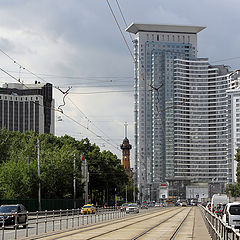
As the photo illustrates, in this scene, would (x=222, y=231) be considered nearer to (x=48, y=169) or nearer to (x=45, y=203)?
(x=45, y=203)

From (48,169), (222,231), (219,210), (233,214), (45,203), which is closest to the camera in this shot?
(222,231)

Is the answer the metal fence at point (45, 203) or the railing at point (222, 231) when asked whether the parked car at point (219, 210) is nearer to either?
the metal fence at point (45, 203)

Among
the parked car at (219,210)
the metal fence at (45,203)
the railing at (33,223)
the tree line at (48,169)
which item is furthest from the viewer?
the tree line at (48,169)

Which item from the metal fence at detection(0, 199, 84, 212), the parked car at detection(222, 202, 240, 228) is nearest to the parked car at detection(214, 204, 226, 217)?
the parked car at detection(222, 202, 240, 228)

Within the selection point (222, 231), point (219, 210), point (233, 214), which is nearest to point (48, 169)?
point (219, 210)

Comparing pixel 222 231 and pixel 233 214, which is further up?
pixel 222 231

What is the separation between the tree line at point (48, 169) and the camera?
6278cm

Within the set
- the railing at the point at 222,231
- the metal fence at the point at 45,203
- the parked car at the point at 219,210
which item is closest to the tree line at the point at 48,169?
the metal fence at the point at 45,203

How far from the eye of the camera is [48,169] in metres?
70.1

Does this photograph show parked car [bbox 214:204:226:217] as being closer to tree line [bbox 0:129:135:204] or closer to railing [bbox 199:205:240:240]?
tree line [bbox 0:129:135:204]

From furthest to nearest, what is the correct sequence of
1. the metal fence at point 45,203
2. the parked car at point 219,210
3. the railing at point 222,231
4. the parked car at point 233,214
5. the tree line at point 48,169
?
the tree line at point 48,169
the metal fence at point 45,203
the parked car at point 219,210
the parked car at point 233,214
the railing at point 222,231

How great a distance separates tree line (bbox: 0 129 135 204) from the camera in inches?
2472

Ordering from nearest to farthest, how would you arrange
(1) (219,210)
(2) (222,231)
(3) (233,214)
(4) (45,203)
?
(2) (222,231)
(3) (233,214)
(1) (219,210)
(4) (45,203)

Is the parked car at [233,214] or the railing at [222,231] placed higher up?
the railing at [222,231]
